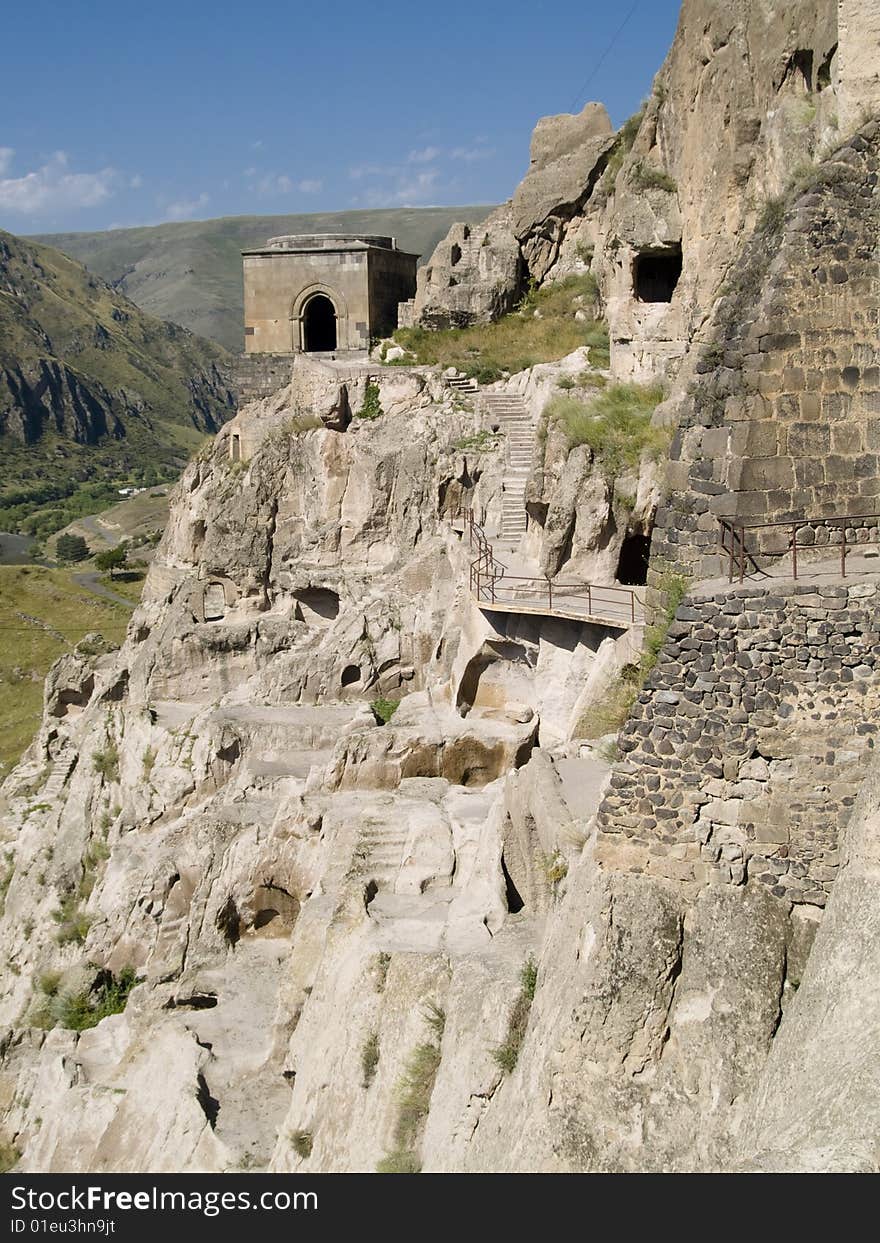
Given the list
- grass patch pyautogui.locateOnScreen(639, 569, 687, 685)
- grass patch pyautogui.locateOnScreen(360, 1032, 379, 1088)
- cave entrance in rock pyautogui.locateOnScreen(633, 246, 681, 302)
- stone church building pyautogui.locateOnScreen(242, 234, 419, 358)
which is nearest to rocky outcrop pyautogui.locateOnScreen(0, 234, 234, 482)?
stone church building pyautogui.locateOnScreen(242, 234, 419, 358)

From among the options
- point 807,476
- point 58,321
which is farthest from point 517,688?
point 58,321

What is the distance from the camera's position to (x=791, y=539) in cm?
830

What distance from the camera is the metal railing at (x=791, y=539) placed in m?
8.14

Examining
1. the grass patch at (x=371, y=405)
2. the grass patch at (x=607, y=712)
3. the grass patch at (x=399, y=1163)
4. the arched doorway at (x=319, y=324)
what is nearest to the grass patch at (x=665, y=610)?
the grass patch at (x=399, y=1163)

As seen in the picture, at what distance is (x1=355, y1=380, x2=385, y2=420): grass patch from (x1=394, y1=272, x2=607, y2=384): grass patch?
149cm

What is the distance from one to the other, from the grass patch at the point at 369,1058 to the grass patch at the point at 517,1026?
1.74 m

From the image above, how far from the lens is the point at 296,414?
2848 centimetres

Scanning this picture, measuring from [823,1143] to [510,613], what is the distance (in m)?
12.3

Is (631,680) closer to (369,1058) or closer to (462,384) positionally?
(369,1058)

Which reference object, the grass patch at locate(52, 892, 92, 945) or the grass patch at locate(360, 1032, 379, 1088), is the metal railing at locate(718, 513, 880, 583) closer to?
the grass patch at locate(360, 1032, 379, 1088)

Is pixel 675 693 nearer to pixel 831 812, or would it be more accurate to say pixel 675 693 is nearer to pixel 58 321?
pixel 831 812

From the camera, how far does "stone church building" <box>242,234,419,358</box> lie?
102 feet

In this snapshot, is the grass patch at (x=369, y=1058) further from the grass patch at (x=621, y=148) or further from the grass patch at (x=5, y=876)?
the grass patch at (x=621, y=148)

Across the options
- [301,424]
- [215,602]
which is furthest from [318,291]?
[215,602]
